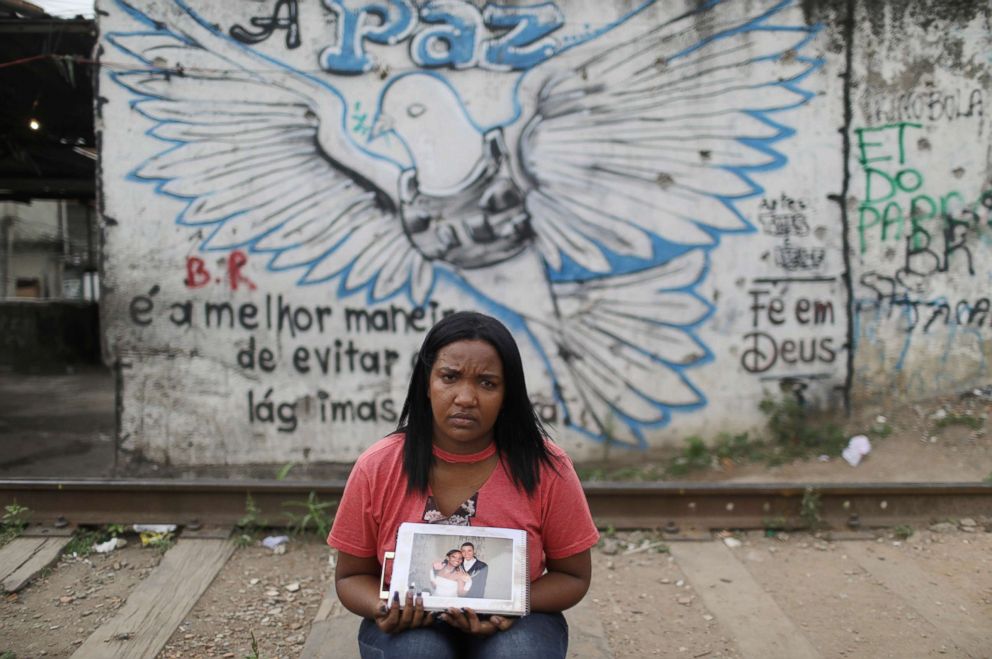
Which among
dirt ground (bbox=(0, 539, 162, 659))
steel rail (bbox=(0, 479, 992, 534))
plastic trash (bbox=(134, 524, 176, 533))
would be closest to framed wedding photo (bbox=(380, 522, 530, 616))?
dirt ground (bbox=(0, 539, 162, 659))

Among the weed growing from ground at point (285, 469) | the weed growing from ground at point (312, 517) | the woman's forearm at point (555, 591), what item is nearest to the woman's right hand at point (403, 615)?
the woman's forearm at point (555, 591)

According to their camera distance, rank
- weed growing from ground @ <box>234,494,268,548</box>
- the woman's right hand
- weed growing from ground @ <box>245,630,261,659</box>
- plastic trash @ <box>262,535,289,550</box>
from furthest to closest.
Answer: weed growing from ground @ <box>234,494,268,548</box> < plastic trash @ <box>262,535,289,550</box> < weed growing from ground @ <box>245,630,261,659</box> < the woman's right hand

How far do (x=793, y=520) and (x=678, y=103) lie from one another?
126 inches

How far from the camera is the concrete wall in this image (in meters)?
5.07

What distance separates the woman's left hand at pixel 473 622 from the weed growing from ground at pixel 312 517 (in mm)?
2209

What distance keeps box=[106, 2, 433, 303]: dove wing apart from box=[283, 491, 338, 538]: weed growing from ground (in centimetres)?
184

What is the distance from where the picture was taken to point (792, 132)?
527 cm

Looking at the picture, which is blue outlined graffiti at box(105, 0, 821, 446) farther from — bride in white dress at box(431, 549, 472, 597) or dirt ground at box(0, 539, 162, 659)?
bride in white dress at box(431, 549, 472, 597)

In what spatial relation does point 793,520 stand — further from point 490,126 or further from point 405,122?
point 405,122

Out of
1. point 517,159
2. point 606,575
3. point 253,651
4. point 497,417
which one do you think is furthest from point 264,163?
point 497,417

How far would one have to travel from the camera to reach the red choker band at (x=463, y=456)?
6.13 ft

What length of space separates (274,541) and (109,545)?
857 millimetres

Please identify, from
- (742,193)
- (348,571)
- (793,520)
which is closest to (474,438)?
(348,571)

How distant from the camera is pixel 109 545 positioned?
11.8ft
